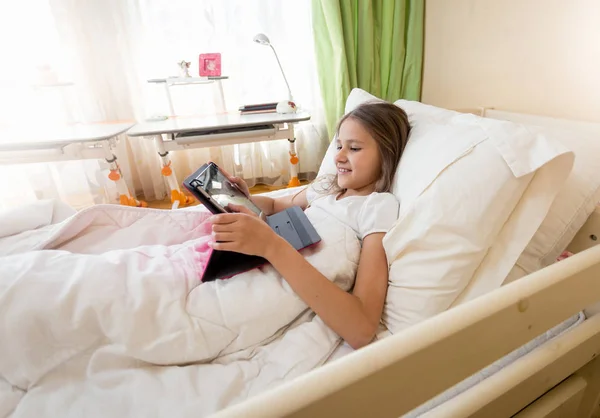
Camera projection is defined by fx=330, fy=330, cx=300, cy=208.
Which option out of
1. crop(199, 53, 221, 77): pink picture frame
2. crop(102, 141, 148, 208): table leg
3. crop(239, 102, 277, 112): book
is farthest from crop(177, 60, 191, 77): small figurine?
crop(102, 141, 148, 208): table leg

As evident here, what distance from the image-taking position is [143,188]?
2293 mm

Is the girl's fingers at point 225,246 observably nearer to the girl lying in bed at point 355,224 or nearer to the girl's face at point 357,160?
the girl lying in bed at point 355,224

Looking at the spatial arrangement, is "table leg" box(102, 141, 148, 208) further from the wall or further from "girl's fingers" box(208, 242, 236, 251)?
the wall

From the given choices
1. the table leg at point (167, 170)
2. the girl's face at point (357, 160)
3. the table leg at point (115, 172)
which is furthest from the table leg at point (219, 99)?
the girl's face at point (357, 160)

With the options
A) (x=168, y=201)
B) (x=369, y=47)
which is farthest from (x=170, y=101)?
(x=369, y=47)

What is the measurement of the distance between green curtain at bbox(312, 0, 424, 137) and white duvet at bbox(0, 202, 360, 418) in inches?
64.0

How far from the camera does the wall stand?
3.32 ft

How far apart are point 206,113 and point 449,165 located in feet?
6.02

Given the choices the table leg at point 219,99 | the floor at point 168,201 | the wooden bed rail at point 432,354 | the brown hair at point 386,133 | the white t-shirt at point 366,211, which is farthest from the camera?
the floor at point 168,201

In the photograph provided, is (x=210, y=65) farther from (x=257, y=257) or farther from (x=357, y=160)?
(x=257, y=257)

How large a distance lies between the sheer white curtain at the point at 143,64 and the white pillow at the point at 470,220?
1.77 meters

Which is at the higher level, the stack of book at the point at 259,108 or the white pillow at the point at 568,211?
the stack of book at the point at 259,108

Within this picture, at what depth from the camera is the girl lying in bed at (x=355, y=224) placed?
62cm

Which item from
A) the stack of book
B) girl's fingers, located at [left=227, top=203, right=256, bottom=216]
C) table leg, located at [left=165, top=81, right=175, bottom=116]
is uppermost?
table leg, located at [left=165, top=81, right=175, bottom=116]
